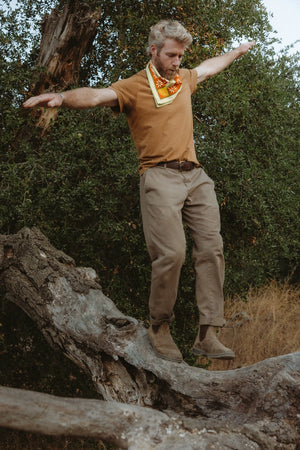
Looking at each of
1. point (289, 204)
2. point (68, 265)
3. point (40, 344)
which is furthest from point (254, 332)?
point (68, 265)

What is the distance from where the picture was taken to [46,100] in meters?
3.47

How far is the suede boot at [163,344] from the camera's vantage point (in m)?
3.66

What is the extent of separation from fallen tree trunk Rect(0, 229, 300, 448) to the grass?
4793 millimetres

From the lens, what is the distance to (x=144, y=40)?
7.72 meters

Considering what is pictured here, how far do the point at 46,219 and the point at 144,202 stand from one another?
3.09 m

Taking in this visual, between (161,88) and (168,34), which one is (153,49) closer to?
(168,34)

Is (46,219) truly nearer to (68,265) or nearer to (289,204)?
(68,265)

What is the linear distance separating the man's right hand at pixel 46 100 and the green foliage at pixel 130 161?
2.81 m

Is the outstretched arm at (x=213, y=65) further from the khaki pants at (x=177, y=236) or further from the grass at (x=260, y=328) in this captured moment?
the grass at (x=260, y=328)

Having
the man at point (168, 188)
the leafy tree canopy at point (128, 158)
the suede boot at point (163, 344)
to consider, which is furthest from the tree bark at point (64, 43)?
the suede boot at point (163, 344)

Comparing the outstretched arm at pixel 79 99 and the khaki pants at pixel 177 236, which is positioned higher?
the outstretched arm at pixel 79 99

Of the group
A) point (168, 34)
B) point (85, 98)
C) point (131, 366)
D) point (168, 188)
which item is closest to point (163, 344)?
point (131, 366)

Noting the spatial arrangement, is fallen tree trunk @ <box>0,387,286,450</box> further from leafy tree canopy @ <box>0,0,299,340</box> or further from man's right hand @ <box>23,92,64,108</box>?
leafy tree canopy @ <box>0,0,299,340</box>

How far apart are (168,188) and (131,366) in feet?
4.40
